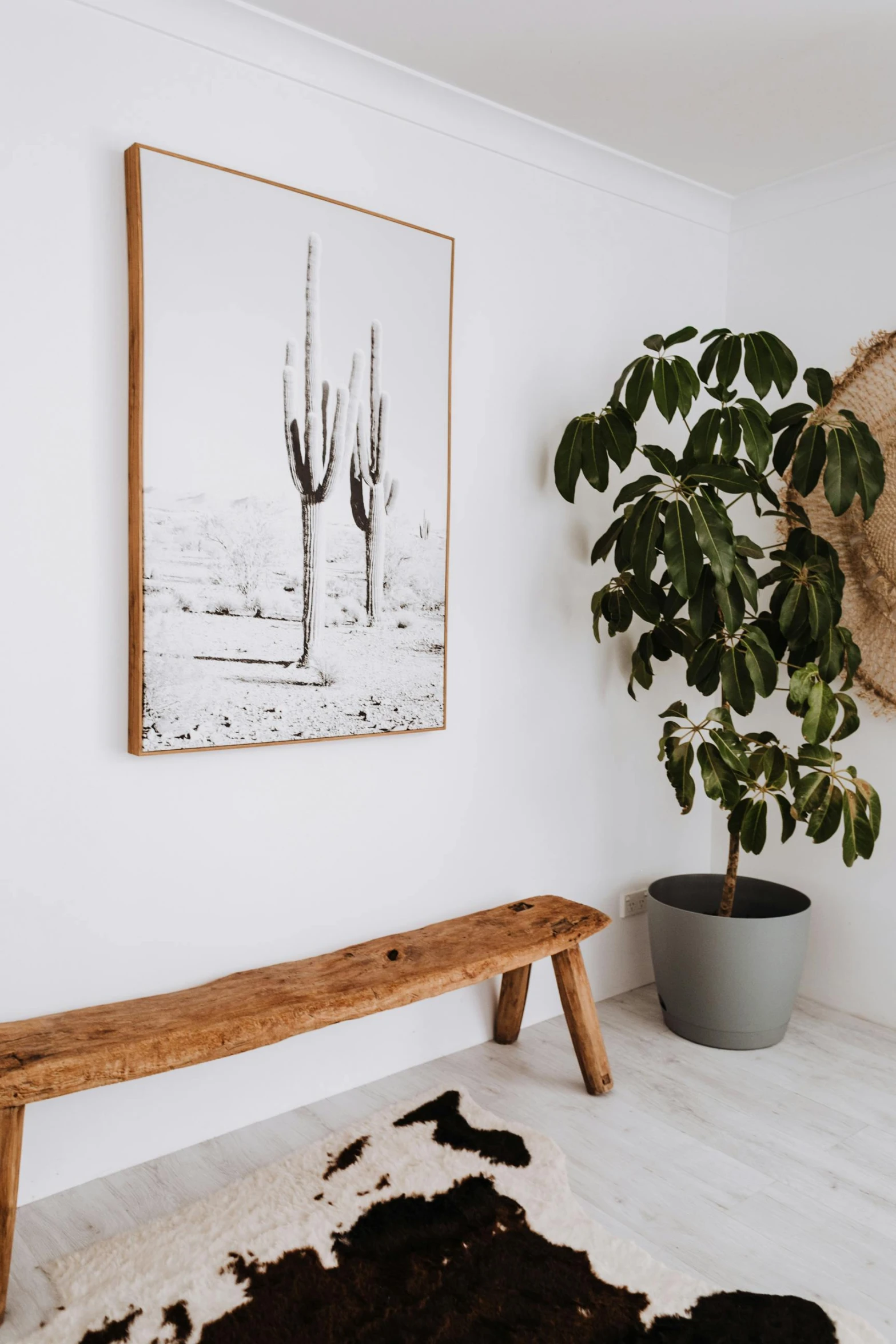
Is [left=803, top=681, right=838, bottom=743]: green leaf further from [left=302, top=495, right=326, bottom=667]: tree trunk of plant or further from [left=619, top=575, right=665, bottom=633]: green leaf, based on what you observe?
[left=302, top=495, right=326, bottom=667]: tree trunk of plant

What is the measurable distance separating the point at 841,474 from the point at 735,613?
1.41 ft

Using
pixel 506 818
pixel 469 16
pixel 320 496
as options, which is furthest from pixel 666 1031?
pixel 469 16

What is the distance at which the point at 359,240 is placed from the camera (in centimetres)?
231

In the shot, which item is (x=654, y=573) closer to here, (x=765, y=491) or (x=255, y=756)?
(x=765, y=491)

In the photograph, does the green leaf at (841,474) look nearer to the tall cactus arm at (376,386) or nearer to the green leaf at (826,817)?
the green leaf at (826,817)

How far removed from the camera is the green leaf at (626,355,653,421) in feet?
8.13

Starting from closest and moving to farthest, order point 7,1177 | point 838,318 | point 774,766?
point 7,1177, point 774,766, point 838,318

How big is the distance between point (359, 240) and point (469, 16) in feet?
1.67

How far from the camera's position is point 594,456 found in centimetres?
252

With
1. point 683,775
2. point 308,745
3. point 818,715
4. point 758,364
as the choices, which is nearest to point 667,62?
point 758,364

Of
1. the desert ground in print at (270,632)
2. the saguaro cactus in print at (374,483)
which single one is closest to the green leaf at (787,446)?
the desert ground in print at (270,632)

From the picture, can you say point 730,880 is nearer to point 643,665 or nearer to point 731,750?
point 731,750

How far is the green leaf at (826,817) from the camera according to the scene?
7.84ft

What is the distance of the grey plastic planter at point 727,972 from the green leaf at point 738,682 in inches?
23.0
